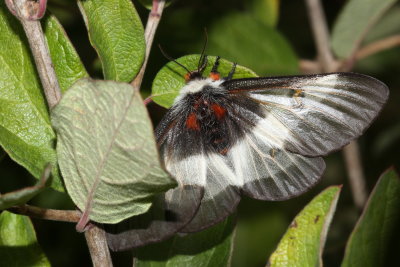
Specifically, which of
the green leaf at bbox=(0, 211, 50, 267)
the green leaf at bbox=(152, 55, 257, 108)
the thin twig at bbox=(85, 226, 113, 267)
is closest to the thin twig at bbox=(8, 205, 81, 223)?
the thin twig at bbox=(85, 226, 113, 267)

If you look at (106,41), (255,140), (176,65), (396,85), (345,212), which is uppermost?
(106,41)

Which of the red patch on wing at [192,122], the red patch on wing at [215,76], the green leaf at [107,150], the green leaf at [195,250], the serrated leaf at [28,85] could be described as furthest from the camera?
the red patch on wing at [192,122]

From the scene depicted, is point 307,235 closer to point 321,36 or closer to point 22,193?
point 22,193

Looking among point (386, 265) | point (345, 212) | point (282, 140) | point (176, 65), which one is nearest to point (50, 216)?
point (176, 65)

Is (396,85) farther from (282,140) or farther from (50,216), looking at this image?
(50,216)

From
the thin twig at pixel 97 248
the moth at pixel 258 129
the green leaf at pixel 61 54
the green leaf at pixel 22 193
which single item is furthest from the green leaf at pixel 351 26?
the green leaf at pixel 22 193

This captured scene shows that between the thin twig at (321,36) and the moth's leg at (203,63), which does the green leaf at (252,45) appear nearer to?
the thin twig at (321,36)

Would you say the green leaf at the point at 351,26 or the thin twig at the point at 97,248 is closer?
the thin twig at the point at 97,248

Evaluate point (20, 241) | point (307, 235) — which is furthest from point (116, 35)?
point (307, 235)
